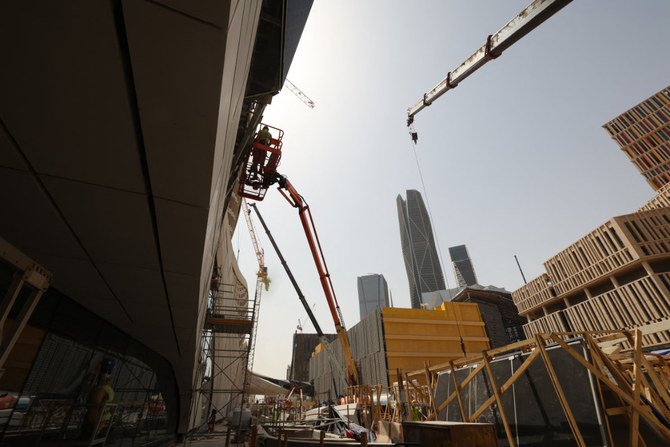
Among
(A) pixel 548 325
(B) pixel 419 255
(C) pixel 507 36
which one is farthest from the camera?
(B) pixel 419 255

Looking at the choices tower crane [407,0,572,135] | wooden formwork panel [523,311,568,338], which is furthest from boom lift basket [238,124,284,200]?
wooden formwork panel [523,311,568,338]

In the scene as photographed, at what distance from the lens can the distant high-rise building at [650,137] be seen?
51406 millimetres

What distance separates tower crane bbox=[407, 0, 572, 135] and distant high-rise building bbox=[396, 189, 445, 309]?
15759 cm

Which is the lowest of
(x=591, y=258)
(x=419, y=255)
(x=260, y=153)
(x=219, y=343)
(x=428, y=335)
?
(x=219, y=343)

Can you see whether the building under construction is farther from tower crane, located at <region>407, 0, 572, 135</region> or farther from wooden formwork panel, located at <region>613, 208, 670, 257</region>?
wooden formwork panel, located at <region>613, 208, 670, 257</region>

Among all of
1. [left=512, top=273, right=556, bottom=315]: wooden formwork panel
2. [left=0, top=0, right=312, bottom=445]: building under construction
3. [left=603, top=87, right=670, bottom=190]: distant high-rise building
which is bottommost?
[left=0, top=0, right=312, bottom=445]: building under construction

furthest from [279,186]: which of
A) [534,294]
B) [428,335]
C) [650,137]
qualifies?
[650,137]

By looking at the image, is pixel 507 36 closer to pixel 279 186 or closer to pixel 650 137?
pixel 279 186

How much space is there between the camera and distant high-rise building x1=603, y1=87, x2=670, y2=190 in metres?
51.4

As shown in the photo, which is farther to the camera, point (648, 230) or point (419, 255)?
point (419, 255)

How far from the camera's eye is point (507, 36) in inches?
709

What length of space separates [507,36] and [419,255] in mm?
175924

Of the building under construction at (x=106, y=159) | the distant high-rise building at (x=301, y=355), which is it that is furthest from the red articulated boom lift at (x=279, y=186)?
the distant high-rise building at (x=301, y=355)

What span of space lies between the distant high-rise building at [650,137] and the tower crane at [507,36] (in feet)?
173
